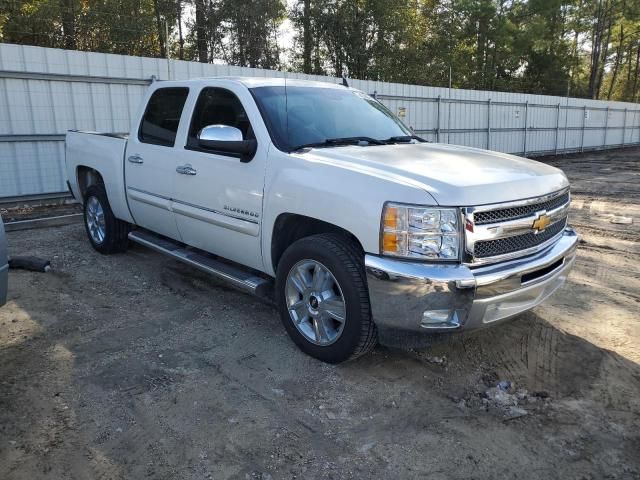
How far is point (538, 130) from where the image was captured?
23.0 m

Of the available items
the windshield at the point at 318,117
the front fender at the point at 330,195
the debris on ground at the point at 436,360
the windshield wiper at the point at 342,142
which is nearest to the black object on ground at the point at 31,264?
the front fender at the point at 330,195

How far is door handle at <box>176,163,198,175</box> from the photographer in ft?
15.4

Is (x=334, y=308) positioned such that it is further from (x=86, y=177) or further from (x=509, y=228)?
(x=86, y=177)

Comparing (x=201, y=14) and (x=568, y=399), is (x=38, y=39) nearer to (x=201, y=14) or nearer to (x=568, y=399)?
(x=201, y=14)

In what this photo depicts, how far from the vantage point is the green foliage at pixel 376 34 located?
2134cm

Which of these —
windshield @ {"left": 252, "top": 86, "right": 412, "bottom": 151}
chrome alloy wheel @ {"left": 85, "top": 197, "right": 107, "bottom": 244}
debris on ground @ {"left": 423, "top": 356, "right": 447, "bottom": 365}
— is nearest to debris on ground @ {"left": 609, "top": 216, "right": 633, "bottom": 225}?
windshield @ {"left": 252, "top": 86, "right": 412, "bottom": 151}

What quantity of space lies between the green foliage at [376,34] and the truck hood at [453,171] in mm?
9032

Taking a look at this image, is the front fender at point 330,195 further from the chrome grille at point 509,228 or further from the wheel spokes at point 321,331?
the wheel spokes at point 321,331

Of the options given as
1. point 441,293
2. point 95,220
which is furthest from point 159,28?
point 441,293

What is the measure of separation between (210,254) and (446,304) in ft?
8.54

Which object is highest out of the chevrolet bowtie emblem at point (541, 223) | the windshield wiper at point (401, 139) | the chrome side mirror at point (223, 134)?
the chrome side mirror at point (223, 134)

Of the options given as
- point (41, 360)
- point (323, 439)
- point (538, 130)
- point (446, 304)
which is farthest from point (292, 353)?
point (538, 130)

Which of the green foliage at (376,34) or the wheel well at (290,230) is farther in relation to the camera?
the green foliage at (376,34)

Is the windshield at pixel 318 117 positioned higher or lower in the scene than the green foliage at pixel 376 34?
lower
